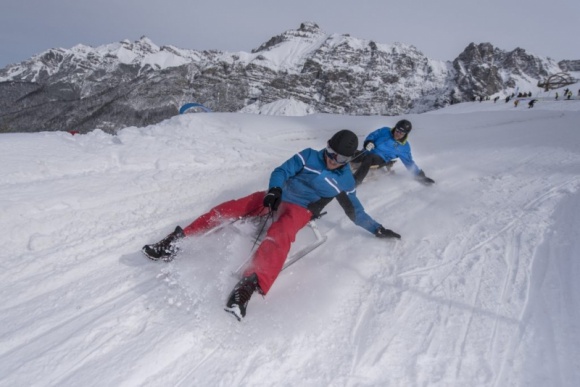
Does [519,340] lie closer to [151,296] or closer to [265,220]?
[265,220]

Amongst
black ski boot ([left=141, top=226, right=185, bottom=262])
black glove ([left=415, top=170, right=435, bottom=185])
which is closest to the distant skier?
black ski boot ([left=141, top=226, right=185, bottom=262])

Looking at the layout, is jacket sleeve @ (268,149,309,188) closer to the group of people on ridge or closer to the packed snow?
the group of people on ridge

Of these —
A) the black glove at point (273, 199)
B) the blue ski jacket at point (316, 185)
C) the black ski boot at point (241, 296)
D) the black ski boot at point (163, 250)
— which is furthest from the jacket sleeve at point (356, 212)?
the black ski boot at point (163, 250)

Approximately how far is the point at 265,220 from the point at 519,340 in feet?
7.86

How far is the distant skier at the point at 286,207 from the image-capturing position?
9.72 feet

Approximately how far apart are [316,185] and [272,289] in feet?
4.20

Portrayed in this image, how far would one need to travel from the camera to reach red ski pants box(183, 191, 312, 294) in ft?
9.65

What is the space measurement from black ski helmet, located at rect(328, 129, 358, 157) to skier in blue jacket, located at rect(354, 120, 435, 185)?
254cm

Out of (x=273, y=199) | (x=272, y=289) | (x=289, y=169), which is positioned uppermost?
(x=289, y=169)

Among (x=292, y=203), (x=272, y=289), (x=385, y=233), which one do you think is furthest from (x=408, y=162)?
(x=272, y=289)

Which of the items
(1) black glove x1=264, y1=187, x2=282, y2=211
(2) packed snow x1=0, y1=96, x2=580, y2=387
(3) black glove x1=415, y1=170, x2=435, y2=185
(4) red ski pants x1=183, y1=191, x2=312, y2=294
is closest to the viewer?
(2) packed snow x1=0, y1=96, x2=580, y2=387

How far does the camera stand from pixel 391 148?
21.3 ft

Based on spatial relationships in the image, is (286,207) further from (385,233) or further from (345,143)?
(385,233)

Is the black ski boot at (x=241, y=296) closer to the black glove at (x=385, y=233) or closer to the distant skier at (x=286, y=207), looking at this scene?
the distant skier at (x=286, y=207)
